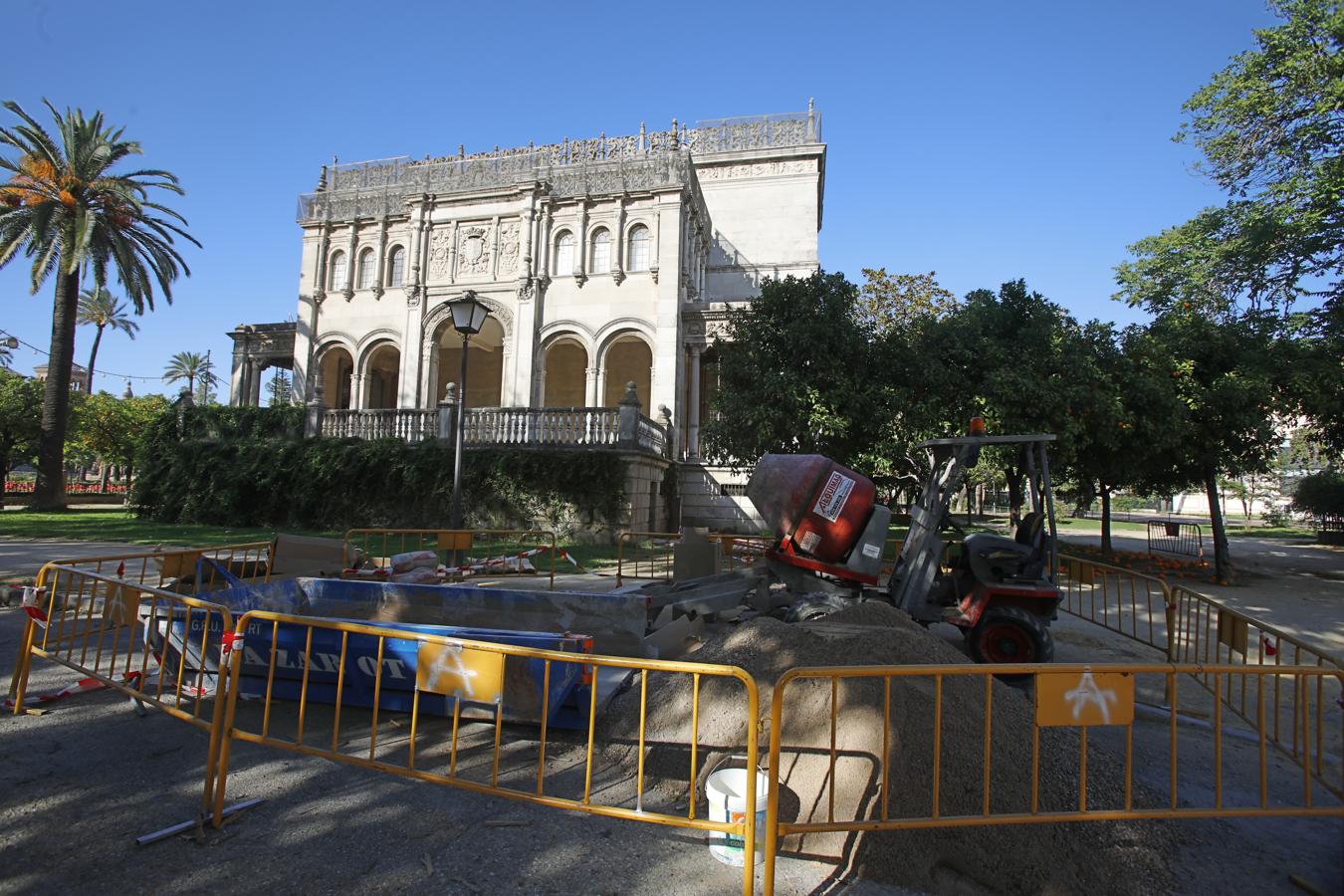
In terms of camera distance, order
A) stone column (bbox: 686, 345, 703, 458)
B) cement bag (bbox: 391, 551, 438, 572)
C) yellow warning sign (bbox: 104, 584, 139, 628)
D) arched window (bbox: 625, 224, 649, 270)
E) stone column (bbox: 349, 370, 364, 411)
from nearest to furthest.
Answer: yellow warning sign (bbox: 104, 584, 139, 628)
cement bag (bbox: 391, 551, 438, 572)
arched window (bbox: 625, 224, 649, 270)
stone column (bbox: 686, 345, 703, 458)
stone column (bbox: 349, 370, 364, 411)

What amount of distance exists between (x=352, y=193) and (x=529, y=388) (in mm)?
10711

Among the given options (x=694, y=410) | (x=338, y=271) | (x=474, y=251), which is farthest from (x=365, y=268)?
(x=694, y=410)

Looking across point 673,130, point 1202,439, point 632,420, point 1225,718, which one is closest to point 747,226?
point 673,130

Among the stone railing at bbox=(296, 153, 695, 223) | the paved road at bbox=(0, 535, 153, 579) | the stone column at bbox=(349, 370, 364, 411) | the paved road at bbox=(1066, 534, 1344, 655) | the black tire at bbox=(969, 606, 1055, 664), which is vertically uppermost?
the stone railing at bbox=(296, 153, 695, 223)

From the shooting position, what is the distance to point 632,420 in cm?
1806

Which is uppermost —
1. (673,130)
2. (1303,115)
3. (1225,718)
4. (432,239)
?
(673,130)

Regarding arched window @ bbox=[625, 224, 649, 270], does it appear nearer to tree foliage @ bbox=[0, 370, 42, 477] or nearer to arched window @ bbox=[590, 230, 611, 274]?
arched window @ bbox=[590, 230, 611, 274]

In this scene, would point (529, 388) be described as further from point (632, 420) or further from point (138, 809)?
point (138, 809)

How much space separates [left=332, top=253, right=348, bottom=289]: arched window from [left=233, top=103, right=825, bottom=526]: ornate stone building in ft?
0.16

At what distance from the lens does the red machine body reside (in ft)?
23.4

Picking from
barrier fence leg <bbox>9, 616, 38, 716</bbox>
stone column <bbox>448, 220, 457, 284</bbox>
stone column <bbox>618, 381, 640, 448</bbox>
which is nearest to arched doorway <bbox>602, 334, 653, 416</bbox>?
stone column <bbox>448, 220, 457, 284</bbox>

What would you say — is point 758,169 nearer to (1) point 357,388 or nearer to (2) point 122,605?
(1) point 357,388

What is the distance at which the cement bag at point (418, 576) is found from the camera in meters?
9.05

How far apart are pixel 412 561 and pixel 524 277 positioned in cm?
1516
